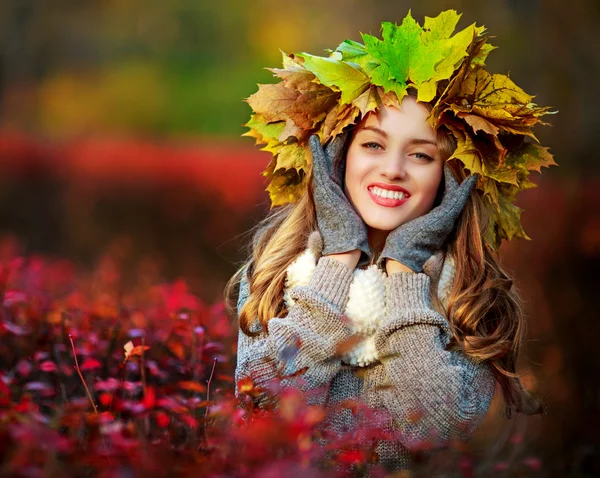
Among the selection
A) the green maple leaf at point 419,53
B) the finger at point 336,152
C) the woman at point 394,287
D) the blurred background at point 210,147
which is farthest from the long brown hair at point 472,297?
the blurred background at point 210,147

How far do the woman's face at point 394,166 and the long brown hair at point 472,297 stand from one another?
9cm

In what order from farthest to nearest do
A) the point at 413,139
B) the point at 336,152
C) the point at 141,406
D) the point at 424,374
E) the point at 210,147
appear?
the point at 210,147 < the point at 336,152 < the point at 413,139 < the point at 424,374 < the point at 141,406

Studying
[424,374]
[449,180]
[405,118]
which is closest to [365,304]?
[424,374]

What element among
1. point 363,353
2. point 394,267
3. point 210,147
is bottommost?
point 210,147

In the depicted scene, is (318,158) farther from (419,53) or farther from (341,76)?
(419,53)

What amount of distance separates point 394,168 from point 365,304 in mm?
521

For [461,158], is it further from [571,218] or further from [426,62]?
[571,218]

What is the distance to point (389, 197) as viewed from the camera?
10.9 feet

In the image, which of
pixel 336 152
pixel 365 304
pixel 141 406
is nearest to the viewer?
pixel 141 406

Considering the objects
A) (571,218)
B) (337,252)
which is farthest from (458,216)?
(571,218)

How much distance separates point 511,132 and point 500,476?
2019mm

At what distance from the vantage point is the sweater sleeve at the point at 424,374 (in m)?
2.97

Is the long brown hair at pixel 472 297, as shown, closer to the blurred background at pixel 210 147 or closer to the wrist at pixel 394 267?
the wrist at pixel 394 267

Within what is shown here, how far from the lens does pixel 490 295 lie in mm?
3332
